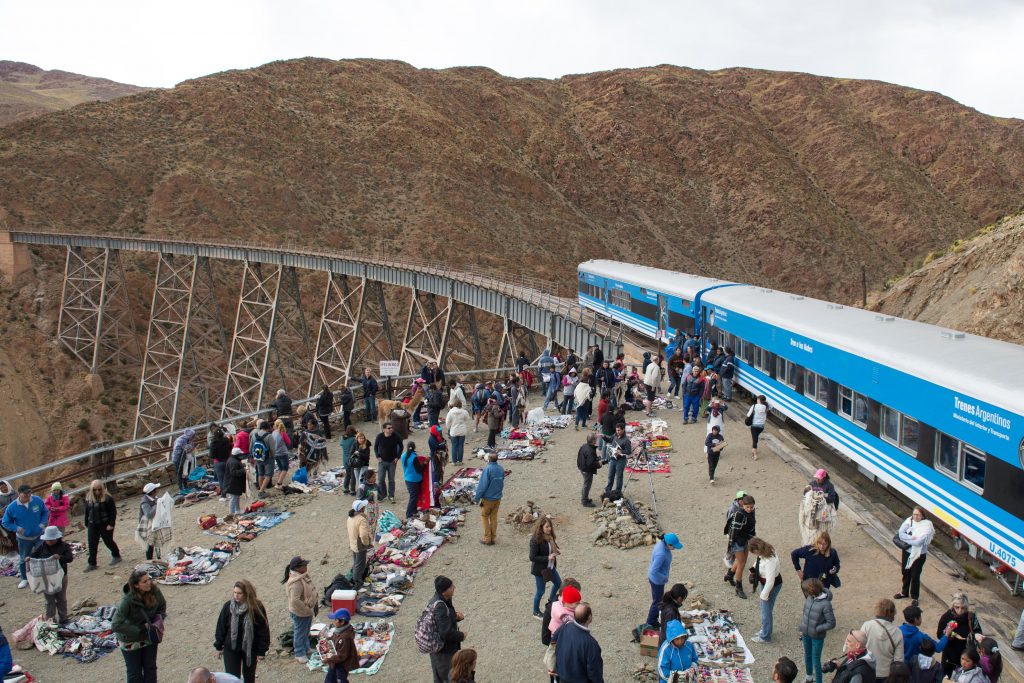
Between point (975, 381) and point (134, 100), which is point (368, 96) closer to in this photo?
point (134, 100)

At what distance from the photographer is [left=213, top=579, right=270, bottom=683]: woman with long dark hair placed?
6.34 m

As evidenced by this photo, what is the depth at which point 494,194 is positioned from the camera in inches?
2665

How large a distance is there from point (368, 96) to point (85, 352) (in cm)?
4284

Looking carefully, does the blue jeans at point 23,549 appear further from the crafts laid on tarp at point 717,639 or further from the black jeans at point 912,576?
the black jeans at point 912,576

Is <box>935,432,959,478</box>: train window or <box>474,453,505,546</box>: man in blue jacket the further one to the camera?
<box>474,453,505,546</box>: man in blue jacket

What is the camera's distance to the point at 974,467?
8836 mm

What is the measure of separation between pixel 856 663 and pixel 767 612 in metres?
2.23

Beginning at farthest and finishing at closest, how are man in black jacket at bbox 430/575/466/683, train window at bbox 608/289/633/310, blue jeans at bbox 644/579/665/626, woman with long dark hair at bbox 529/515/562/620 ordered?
train window at bbox 608/289/633/310, woman with long dark hair at bbox 529/515/562/620, blue jeans at bbox 644/579/665/626, man in black jacket at bbox 430/575/466/683

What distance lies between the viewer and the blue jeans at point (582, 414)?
16.0 m

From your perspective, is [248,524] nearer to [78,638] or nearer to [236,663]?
[78,638]

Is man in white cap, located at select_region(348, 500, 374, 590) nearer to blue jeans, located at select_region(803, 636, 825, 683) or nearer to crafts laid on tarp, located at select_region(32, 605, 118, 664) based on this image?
crafts laid on tarp, located at select_region(32, 605, 118, 664)

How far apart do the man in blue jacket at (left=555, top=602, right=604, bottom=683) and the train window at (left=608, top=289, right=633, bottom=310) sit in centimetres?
2169

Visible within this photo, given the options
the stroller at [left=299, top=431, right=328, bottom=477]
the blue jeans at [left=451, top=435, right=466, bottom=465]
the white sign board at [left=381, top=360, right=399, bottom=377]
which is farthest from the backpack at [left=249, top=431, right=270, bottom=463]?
the white sign board at [left=381, top=360, right=399, bottom=377]

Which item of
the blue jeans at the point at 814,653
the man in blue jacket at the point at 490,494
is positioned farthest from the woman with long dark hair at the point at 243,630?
the blue jeans at the point at 814,653
